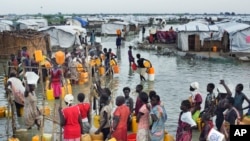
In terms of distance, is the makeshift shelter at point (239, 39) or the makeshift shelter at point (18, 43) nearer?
the makeshift shelter at point (18, 43)

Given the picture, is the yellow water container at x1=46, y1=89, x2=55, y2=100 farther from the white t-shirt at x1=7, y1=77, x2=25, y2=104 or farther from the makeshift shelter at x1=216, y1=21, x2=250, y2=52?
the makeshift shelter at x1=216, y1=21, x2=250, y2=52

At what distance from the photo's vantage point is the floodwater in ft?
42.0

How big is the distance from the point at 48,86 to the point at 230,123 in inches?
315

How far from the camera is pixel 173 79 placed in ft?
62.7

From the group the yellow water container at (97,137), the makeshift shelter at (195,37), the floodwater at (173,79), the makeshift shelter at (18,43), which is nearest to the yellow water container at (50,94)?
the floodwater at (173,79)

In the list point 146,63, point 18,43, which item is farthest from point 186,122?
point 18,43

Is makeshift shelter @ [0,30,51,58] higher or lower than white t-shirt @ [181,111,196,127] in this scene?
higher

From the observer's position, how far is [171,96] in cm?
1534

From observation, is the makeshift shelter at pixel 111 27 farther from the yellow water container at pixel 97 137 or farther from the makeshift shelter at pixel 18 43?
the yellow water container at pixel 97 137

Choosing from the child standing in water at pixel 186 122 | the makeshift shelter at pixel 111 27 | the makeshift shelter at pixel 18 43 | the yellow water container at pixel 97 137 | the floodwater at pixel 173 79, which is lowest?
the floodwater at pixel 173 79

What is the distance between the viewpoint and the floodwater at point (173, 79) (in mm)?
12814

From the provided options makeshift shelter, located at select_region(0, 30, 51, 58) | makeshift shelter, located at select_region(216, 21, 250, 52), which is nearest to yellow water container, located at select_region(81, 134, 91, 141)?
makeshift shelter, located at select_region(0, 30, 51, 58)

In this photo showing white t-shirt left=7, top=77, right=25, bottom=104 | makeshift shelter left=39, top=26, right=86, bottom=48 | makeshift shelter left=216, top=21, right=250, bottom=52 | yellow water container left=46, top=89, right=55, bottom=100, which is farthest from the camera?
makeshift shelter left=39, top=26, right=86, bottom=48

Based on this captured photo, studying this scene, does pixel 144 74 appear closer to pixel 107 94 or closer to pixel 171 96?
pixel 171 96
